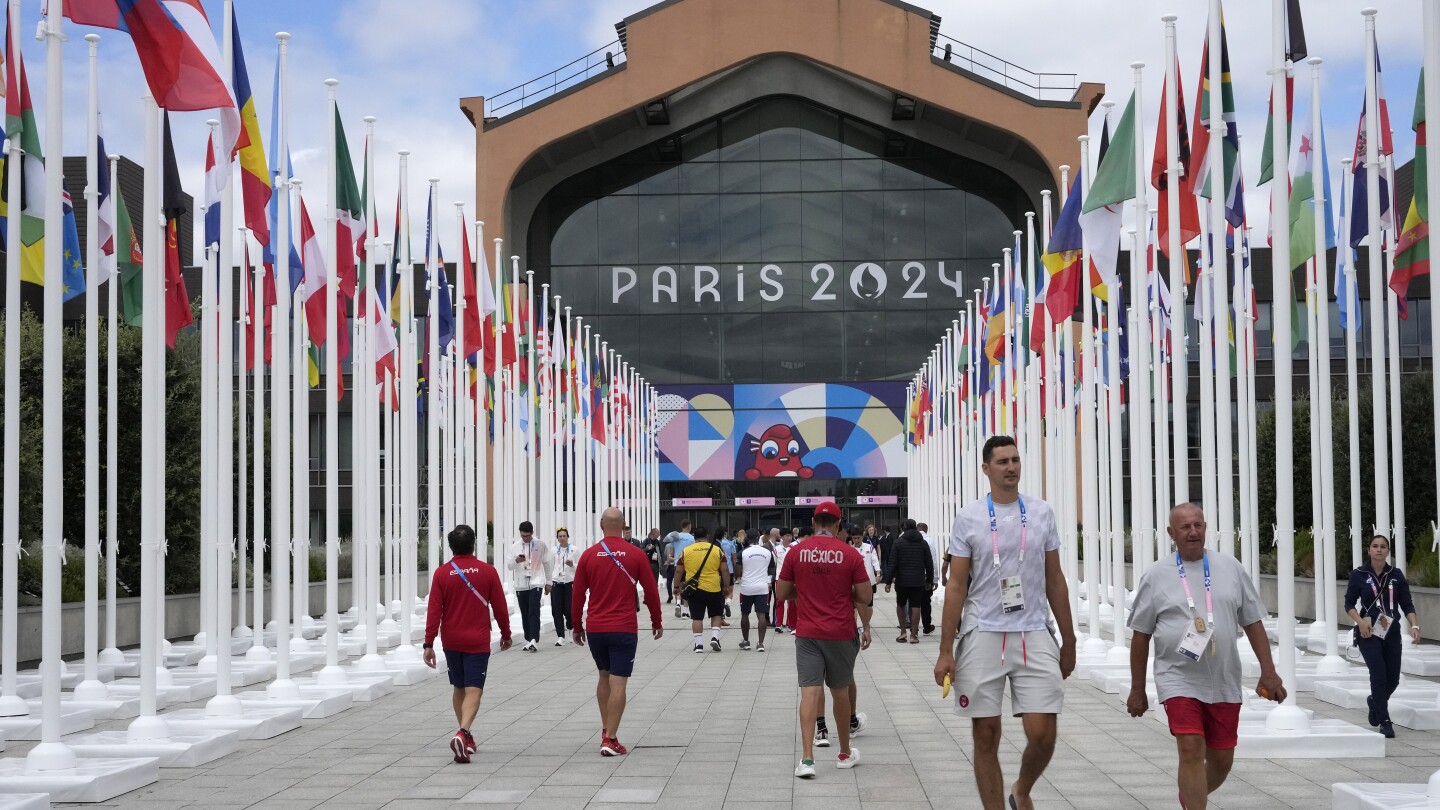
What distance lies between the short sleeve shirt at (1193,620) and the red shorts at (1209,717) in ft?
0.13

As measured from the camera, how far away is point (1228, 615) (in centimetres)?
813

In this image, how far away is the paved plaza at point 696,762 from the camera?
10.5 m

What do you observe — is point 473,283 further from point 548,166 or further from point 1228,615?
point 548,166

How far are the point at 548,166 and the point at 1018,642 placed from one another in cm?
5701

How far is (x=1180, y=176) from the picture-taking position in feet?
55.4

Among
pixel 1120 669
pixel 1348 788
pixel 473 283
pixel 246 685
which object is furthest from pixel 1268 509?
pixel 1348 788

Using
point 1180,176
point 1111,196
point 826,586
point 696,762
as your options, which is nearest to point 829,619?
point 826,586

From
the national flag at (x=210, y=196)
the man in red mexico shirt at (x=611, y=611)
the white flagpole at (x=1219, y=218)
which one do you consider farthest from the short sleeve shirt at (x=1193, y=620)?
the national flag at (x=210, y=196)

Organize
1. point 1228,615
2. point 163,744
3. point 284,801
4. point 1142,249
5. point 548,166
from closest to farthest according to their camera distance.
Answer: point 1228,615, point 284,801, point 163,744, point 1142,249, point 548,166

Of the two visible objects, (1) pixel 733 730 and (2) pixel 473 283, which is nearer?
(1) pixel 733 730

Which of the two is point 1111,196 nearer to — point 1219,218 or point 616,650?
point 1219,218

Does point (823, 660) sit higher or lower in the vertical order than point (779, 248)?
lower

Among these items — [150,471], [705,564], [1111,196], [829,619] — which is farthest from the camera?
[705,564]

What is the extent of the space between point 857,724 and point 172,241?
32.3 ft
